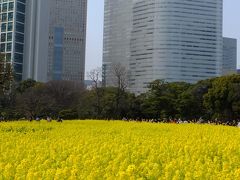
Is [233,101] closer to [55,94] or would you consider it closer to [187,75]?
[55,94]

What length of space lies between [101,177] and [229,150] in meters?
3.59

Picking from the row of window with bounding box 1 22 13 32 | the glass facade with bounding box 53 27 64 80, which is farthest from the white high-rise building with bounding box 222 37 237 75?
the row of window with bounding box 1 22 13 32

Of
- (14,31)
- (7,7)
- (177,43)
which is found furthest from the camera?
(177,43)

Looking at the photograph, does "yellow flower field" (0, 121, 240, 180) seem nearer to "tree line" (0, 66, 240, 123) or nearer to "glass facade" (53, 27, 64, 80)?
"tree line" (0, 66, 240, 123)

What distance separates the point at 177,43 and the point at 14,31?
35.4 metres

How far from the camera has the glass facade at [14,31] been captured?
84.6 m

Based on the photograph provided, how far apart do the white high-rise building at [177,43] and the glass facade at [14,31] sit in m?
23.1

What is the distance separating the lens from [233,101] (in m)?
38.6

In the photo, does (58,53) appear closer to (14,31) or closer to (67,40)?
(67,40)

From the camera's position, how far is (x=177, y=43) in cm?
10525

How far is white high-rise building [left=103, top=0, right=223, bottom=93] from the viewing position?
10462cm

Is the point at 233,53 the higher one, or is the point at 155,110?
the point at 233,53

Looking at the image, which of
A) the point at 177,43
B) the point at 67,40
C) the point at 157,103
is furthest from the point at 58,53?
the point at 157,103

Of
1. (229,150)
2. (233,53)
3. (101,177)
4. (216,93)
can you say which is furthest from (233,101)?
(233,53)
